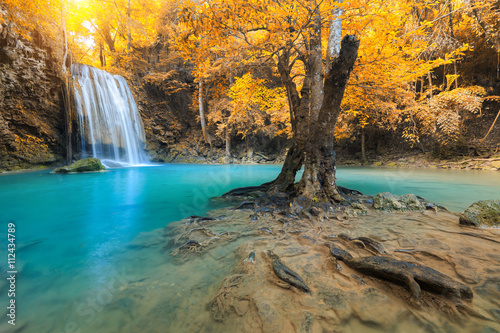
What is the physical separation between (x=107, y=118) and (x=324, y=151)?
20.1m

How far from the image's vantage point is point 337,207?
4.25 meters

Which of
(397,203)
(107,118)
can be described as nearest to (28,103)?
(107,118)

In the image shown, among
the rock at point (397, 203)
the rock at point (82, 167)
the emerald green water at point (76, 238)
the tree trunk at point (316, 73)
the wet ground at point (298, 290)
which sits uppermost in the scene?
the tree trunk at point (316, 73)

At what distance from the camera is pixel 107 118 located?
17719 millimetres

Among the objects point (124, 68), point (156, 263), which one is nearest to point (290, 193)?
point (156, 263)

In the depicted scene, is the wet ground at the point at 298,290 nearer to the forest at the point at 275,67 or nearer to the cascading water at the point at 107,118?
the forest at the point at 275,67

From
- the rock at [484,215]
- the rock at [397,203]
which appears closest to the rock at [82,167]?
the rock at [397,203]

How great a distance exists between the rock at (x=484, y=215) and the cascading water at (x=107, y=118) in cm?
2029

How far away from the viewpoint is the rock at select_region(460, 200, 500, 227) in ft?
9.64

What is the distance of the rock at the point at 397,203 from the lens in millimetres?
4098

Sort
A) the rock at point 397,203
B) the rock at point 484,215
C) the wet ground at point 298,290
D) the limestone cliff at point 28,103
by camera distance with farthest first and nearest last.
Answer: the limestone cliff at point 28,103 < the rock at point 397,203 < the rock at point 484,215 < the wet ground at point 298,290

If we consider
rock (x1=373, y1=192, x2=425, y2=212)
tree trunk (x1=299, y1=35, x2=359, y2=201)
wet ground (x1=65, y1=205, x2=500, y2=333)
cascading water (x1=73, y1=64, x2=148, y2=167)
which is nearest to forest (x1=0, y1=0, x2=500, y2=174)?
tree trunk (x1=299, y1=35, x2=359, y2=201)

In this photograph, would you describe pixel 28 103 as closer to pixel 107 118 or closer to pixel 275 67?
pixel 107 118

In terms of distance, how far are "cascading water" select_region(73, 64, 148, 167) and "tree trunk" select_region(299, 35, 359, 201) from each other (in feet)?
58.0
